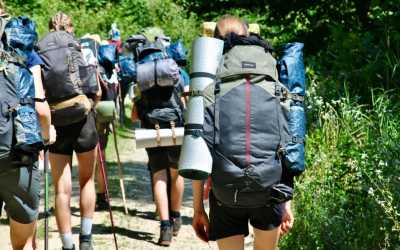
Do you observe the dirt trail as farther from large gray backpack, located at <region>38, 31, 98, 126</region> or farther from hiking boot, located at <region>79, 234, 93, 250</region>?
large gray backpack, located at <region>38, 31, 98, 126</region>

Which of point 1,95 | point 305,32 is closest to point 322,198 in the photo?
point 1,95

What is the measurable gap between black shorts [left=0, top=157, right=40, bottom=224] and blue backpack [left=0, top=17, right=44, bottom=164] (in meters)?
0.14

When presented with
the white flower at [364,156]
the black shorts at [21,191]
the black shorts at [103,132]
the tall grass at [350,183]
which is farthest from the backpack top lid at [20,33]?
the black shorts at [103,132]

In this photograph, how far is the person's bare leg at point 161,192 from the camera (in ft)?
25.4

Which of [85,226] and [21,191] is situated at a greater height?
[21,191]

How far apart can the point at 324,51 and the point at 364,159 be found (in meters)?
6.14

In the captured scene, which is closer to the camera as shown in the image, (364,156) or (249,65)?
(249,65)

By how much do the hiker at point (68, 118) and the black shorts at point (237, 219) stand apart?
233cm

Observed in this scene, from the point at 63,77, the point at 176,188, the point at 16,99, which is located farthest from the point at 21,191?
the point at 176,188

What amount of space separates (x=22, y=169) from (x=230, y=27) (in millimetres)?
1410

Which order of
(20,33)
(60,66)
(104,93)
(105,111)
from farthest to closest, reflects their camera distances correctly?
(104,93) < (105,111) < (60,66) < (20,33)

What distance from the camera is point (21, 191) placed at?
4.78m

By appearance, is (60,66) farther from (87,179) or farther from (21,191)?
(21,191)

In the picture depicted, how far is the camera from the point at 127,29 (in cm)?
2691
